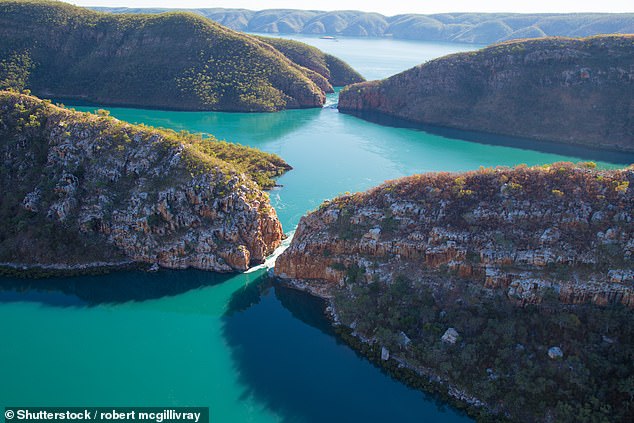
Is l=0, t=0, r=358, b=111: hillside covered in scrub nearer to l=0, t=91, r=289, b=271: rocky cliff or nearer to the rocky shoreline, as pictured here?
l=0, t=91, r=289, b=271: rocky cliff

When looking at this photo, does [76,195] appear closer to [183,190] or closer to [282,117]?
[183,190]

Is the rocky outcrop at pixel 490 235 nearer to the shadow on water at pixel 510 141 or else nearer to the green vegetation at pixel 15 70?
the shadow on water at pixel 510 141

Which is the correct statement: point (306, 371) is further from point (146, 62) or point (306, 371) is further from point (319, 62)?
point (319, 62)

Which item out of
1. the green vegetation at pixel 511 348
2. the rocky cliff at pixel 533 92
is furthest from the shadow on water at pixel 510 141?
the green vegetation at pixel 511 348

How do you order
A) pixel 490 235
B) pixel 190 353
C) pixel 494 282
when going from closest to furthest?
pixel 494 282 → pixel 190 353 → pixel 490 235

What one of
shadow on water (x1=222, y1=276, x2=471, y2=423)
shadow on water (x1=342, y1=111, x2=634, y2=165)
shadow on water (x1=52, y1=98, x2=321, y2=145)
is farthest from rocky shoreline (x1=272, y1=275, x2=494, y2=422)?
shadow on water (x1=342, y1=111, x2=634, y2=165)

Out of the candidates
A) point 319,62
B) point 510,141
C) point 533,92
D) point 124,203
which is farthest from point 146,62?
point 533,92

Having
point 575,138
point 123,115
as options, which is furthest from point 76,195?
point 575,138
